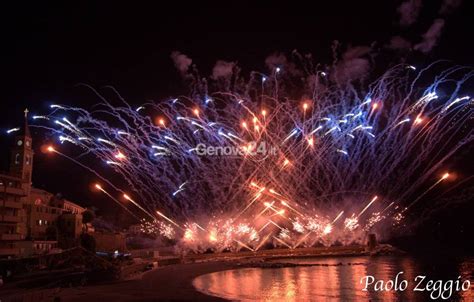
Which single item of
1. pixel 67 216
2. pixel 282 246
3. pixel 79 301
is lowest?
pixel 79 301

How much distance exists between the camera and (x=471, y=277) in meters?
36.6

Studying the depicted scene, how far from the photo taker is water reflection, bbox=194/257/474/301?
28672 mm

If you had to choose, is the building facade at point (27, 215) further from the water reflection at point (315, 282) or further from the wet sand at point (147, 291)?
the water reflection at point (315, 282)

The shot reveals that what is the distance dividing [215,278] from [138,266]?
7.36 meters

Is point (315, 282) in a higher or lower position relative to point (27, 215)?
lower

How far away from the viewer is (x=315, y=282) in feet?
119

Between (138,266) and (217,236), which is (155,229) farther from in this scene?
(138,266)

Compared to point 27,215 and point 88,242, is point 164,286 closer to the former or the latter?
point 88,242

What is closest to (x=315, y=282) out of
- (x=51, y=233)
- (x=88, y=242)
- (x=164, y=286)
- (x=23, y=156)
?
(x=164, y=286)

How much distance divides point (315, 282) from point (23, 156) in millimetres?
43957

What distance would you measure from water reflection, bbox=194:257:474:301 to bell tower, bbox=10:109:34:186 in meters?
31.7

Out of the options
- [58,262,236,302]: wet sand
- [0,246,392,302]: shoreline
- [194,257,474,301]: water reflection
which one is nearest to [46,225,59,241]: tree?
[0,246,392,302]: shoreline

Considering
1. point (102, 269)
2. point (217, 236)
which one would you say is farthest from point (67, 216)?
point (102, 269)

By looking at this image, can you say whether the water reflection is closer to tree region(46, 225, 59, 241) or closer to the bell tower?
tree region(46, 225, 59, 241)
